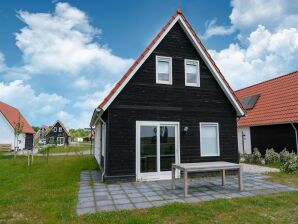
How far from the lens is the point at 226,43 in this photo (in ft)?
47.1

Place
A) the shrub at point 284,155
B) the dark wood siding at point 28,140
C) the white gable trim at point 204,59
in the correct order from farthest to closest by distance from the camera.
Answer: the dark wood siding at point 28,140 → the shrub at point 284,155 → the white gable trim at point 204,59

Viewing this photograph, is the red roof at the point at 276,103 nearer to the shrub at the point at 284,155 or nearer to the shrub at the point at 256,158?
the shrub at the point at 284,155

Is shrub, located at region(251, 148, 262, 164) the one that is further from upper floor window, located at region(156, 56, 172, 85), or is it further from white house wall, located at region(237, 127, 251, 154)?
upper floor window, located at region(156, 56, 172, 85)

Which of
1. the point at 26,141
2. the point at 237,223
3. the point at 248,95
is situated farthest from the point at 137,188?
the point at 26,141

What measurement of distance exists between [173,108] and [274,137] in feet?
31.5

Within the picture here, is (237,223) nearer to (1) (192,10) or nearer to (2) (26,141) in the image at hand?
(1) (192,10)

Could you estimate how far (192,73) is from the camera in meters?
11.2

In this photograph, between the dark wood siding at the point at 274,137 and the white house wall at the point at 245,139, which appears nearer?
the dark wood siding at the point at 274,137

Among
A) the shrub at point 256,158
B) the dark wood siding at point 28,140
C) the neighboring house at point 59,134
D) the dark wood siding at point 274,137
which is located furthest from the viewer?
the neighboring house at point 59,134

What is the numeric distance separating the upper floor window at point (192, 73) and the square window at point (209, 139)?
2.00m

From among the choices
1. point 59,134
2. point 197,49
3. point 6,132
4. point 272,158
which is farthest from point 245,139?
point 59,134

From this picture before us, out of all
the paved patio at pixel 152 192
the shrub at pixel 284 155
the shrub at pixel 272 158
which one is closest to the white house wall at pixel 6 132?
the paved patio at pixel 152 192

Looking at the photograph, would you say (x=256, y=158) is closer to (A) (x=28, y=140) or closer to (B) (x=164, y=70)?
(B) (x=164, y=70)

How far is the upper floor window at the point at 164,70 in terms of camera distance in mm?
10547
